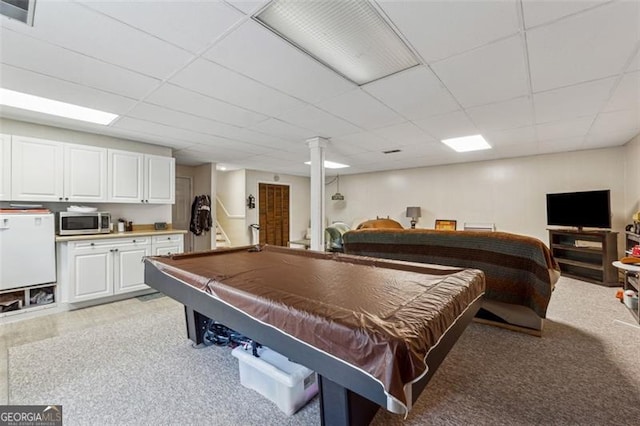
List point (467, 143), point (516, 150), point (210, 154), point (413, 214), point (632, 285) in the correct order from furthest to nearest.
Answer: point (413, 214) → point (210, 154) → point (516, 150) → point (467, 143) → point (632, 285)

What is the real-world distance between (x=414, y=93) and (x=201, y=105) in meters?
2.15

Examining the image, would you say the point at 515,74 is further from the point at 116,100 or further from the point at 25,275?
the point at 25,275

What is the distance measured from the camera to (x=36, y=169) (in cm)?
324

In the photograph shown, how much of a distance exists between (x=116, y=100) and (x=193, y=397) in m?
2.74

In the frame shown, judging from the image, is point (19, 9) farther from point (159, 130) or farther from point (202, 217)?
point (202, 217)

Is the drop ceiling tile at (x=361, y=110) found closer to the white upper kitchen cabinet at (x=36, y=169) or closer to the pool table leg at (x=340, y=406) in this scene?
the pool table leg at (x=340, y=406)

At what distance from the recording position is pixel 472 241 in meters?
2.74

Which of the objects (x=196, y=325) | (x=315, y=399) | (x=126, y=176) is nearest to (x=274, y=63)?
(x=196, y=325)

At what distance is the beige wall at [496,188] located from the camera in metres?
4.84

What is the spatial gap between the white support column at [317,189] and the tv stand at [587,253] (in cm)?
413

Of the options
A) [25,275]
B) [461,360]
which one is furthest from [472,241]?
[25,275]

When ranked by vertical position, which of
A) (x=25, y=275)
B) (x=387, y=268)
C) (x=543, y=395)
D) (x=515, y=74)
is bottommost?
(x=543, y=395)

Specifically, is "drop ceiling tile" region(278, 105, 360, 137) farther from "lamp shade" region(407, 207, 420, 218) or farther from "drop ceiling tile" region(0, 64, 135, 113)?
"lamp shade" region(407, 207, 420, 218)

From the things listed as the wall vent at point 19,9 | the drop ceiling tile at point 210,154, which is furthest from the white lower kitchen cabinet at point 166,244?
the wall vent at point 19,9
